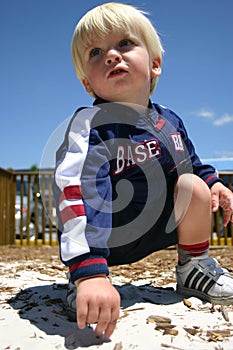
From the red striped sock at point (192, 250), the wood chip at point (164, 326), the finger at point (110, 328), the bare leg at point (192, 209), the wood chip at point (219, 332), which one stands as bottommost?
the wood chip at point (219, 332)

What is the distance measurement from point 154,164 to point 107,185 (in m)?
0.35

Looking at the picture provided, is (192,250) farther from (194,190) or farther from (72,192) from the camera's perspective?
(72,192)

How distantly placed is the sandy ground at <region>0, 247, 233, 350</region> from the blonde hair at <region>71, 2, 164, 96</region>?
1.08 meters

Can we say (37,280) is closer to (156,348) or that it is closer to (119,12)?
(156,348)

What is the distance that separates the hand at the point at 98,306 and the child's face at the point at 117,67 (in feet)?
2.92

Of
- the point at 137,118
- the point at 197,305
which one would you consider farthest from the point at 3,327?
the point at 137,118

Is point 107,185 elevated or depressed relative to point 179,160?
depressed

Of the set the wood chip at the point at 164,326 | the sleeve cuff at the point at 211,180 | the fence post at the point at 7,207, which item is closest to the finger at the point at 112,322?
the wood chip at the point at 164,326

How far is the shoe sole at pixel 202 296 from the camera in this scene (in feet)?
5.26

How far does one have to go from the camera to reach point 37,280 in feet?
7.34

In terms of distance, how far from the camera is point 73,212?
1309 millimetres

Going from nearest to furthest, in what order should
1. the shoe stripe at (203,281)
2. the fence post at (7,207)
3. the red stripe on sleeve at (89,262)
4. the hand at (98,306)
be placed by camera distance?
the hand at (98,306) → the red stripe on sleeve at (89,262) → the shoe stripe at (203,281) → the fence post at (7,207)

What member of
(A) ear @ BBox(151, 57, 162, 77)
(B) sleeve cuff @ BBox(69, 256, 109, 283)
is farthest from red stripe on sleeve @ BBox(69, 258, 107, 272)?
(A) ear @ BBox(151, 57, 162, 77)

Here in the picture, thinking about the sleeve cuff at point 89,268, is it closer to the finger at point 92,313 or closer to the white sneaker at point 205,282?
the finger at point 92,313
